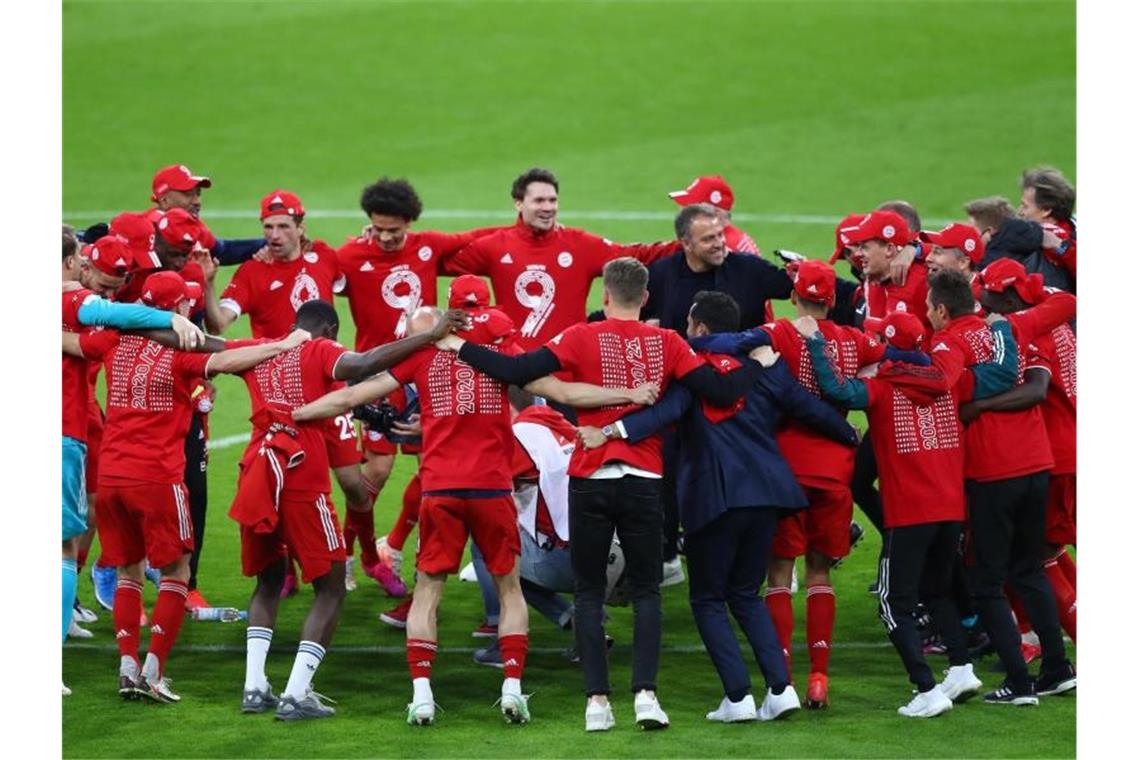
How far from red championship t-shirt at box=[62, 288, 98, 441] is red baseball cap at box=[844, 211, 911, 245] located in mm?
3953

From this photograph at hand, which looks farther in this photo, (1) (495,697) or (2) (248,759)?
(1) (495,697)

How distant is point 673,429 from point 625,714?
1606 millimetres

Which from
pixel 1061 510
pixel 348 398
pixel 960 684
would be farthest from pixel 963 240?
pixel 348 398

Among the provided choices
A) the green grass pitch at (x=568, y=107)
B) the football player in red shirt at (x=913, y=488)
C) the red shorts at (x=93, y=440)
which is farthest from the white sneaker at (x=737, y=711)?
the green grass pitch at (x=568, y=107)

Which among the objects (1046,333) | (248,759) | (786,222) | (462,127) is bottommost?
(248,759)

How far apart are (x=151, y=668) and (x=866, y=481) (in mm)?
3798

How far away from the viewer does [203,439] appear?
34.2ft

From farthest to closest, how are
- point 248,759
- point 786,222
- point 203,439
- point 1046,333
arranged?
point 786,222, point 203,439, point 1046,333, point 248,759

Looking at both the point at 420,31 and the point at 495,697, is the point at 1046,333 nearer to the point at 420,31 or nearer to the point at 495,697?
the point at 495,697

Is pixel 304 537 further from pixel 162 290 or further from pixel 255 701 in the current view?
pixel 162 290

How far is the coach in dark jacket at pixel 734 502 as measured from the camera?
8.46 meters

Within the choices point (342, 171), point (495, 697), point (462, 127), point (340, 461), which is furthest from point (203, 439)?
point (462, 127)

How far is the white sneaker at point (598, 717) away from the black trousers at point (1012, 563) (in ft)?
6.22

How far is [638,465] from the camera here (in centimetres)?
838
